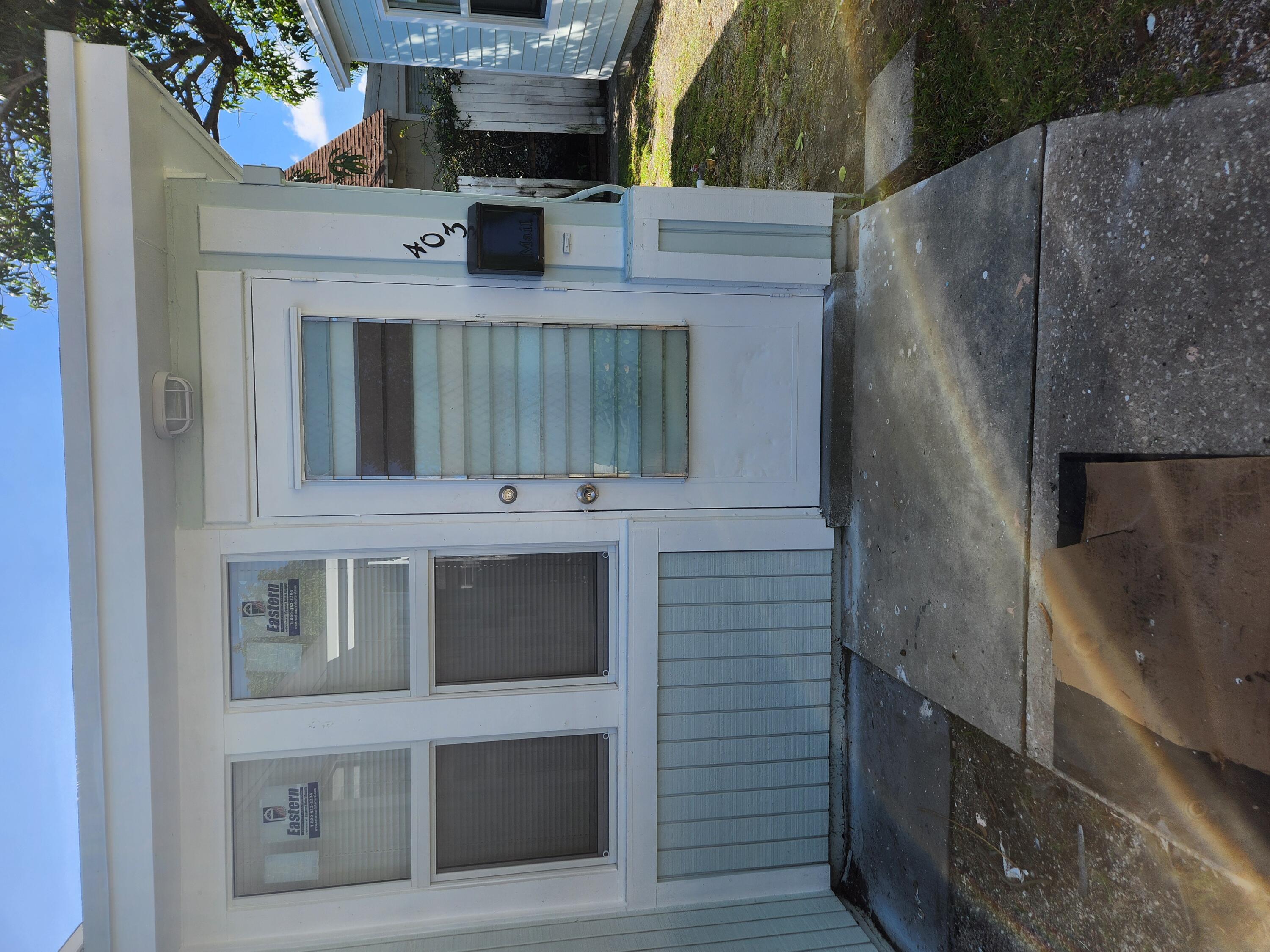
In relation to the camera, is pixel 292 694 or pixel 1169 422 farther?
pixel 292 694

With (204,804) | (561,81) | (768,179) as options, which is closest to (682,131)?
(768,179)

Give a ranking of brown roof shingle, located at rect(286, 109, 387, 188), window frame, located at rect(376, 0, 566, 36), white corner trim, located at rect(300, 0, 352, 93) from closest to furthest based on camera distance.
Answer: white corner trim, located at rect(300, 0, 352, 93)
window frame, located at rect(376, 0, 566, 36)
brown roof shingle, located at rect(286, 109, 387, 188)

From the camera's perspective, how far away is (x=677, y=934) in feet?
11.1

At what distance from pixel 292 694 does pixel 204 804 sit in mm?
563

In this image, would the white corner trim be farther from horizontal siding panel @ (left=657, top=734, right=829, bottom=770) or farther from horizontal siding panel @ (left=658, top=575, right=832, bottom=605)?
horizontal siding panel @ (left=657, top=734, right=829, bottom=770)

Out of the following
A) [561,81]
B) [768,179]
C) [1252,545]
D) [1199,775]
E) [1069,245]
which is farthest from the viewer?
[561,81]

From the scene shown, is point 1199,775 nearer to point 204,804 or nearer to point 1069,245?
point 1069,245

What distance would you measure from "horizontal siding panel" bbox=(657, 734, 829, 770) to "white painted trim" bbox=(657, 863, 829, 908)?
55 centimetres

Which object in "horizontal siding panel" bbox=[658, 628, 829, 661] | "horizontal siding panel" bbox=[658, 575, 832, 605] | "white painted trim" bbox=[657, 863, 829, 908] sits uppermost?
"horizontal siding panel" bbox=[658, 575, 832, 605]

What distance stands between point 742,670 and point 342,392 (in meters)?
2.27

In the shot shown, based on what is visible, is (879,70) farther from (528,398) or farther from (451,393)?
(451,393)

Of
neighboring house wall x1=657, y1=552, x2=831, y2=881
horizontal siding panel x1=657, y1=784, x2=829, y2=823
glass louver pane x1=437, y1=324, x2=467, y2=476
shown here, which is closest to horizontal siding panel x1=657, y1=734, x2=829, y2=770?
neighboring house wall x1=657, y1=552, x2=831, y2=881

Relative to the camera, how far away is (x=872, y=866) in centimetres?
355

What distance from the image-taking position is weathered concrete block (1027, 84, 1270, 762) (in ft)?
6.07
